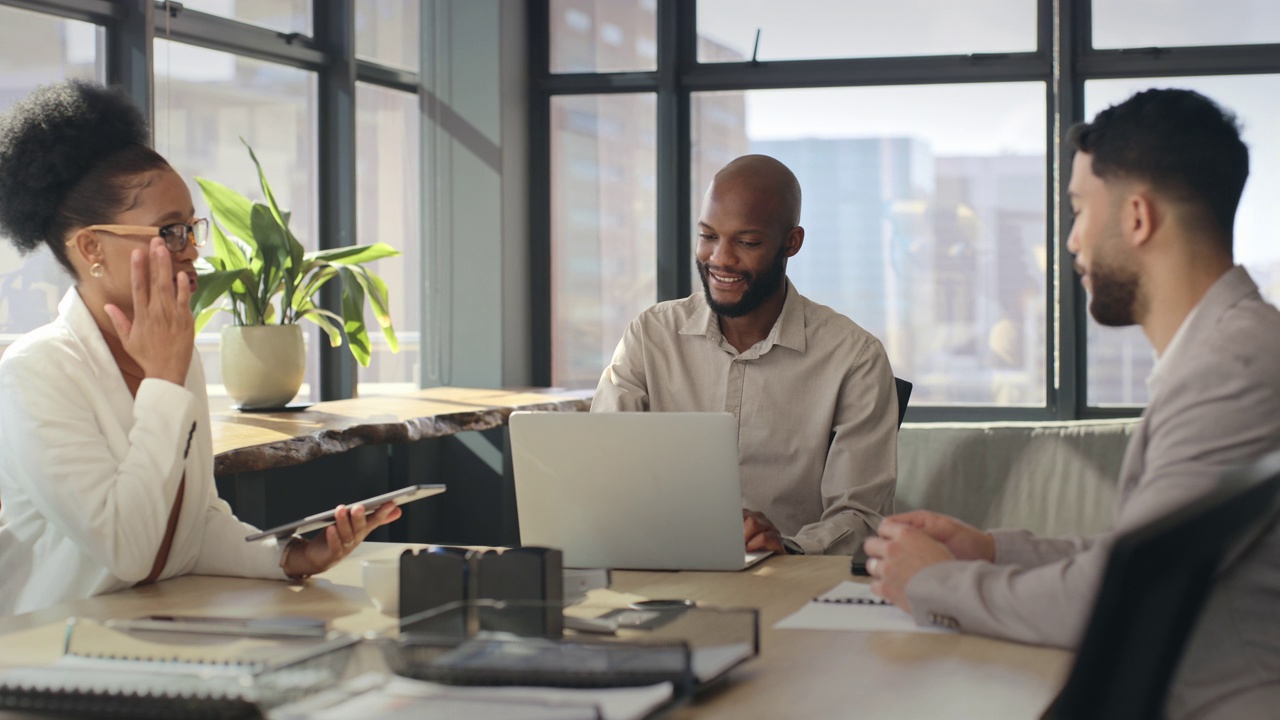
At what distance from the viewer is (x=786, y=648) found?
53.2 inches

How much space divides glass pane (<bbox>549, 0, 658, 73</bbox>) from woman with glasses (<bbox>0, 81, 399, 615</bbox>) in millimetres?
3097

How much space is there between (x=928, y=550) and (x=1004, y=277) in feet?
10.9

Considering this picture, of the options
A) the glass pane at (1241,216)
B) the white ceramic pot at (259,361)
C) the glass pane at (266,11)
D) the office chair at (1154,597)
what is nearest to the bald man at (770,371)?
the white ceramic pot at (259,361)

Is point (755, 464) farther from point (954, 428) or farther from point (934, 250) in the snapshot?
point (934, 250)

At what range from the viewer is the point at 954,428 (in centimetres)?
377

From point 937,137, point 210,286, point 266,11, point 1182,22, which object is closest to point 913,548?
point 210,286

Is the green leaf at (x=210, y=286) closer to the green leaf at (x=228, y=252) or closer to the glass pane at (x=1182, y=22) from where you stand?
the green leaf at (x=228, y=252)

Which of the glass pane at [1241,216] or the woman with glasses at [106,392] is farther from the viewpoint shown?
the glass pane at [1241,216]

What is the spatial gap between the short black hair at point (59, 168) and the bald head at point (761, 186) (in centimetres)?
126

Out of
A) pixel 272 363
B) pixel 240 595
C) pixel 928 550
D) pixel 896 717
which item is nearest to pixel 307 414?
pixel 272 363

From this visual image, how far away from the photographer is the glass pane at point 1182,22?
14.4 feet

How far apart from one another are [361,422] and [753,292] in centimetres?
117

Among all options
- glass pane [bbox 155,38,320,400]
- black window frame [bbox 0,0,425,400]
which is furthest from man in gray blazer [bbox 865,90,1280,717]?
black window frame [bbox 0,0,425,400]

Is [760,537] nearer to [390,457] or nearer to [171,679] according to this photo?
[171,679]
